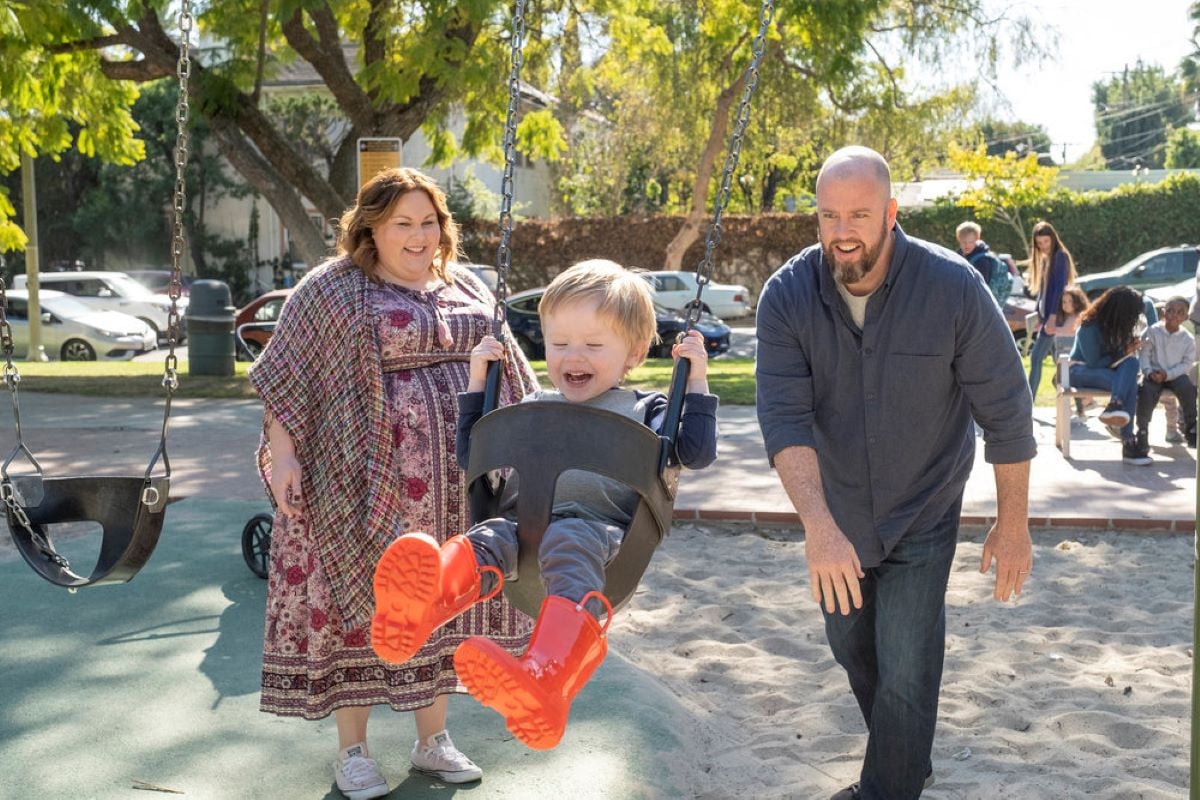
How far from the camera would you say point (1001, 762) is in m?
4.00

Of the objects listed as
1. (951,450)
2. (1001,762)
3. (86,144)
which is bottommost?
(1001,762)

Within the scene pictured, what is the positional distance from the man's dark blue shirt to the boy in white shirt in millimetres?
6892

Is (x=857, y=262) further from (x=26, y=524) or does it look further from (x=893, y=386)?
(x=26, y=524)

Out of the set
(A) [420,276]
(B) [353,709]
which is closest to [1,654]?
(B) [353,709]

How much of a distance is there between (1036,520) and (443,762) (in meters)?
4.63

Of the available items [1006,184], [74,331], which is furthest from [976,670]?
[1006,184]

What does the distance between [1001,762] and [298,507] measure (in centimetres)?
227

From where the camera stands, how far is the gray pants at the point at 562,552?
104 inches

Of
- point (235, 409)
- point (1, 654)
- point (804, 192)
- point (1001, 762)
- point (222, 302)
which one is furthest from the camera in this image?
Result: point (804, 192)

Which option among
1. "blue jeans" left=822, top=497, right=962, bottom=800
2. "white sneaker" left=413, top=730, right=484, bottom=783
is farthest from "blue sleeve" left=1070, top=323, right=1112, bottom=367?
"white sneaker" left=413, top=730, right=484, bottom=783

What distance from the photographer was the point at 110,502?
3.39 m

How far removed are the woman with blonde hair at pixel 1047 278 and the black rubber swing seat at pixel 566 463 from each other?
929cm

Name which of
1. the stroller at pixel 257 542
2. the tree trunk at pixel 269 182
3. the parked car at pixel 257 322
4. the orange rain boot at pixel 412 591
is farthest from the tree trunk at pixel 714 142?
the orange rain boot at pixel 412 591

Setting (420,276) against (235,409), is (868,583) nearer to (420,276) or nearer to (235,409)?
(420,276)
